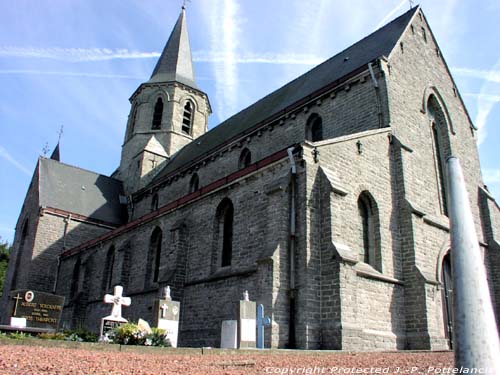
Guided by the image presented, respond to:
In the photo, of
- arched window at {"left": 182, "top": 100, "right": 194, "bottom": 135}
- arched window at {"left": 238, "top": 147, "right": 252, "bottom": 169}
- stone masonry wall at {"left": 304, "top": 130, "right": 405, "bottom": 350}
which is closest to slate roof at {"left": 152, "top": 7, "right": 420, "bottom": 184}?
arched window at {"left": 238, "top": 147, "right": 252, "bottom": 169}

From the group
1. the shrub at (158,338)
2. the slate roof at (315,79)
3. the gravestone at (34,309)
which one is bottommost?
the shrub at (158,338)

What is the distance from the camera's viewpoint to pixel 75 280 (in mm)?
25031

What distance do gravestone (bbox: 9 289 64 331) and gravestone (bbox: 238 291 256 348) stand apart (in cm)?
580

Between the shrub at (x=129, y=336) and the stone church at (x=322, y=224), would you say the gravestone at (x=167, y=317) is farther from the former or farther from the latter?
the stone church at (x=322, y=224)

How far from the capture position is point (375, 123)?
645 inches

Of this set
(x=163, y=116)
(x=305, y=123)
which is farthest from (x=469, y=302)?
(x=163, y=116)

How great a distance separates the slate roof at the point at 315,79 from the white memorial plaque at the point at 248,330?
36.8ft

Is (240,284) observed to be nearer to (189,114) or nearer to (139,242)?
(139,242)

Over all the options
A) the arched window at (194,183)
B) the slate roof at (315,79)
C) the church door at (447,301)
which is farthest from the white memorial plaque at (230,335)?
the arched window at (194,183)

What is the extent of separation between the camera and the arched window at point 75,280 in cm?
2438

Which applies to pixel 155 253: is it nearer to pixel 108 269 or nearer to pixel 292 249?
pixel 108 269

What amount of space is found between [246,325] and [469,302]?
833 centimetres

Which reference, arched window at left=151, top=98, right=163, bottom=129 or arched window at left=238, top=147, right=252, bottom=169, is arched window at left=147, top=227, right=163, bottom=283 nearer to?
arched window at left=238, top=147, right=252, bottom=169

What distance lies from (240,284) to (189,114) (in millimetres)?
25424
